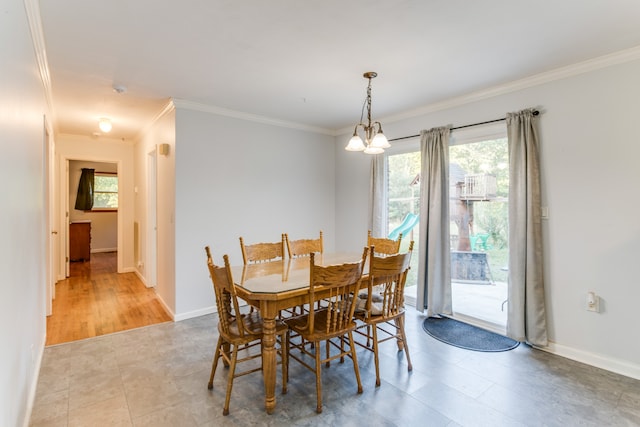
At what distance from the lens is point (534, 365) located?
2676 millimetres

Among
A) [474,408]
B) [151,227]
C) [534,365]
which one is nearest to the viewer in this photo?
[474,408]

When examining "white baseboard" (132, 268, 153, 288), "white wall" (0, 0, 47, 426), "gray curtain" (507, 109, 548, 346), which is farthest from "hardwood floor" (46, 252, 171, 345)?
"gray curtain" (507, 109, 548, 346)

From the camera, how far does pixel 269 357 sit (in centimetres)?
206

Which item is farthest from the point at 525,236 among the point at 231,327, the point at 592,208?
the point at 231,327

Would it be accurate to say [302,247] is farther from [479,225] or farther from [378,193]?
[479,225]

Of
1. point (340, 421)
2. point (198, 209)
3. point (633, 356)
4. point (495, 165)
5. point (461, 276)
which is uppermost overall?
point (495, 165)

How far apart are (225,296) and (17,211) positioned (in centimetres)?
128

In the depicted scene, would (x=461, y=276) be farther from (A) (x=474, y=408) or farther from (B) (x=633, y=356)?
(A) (x=474, y=408)

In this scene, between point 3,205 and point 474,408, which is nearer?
point 3,205

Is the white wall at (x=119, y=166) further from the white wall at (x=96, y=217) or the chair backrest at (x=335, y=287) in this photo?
the chair backrest at (x=335, y=287)

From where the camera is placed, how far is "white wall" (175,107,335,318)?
12.3ft

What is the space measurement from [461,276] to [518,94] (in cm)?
200

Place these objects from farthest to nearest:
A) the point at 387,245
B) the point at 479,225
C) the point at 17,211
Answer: the point at 479,225
the point at 387,245
the point at 17,211

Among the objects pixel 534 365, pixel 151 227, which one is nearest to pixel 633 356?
pixel 534 365
